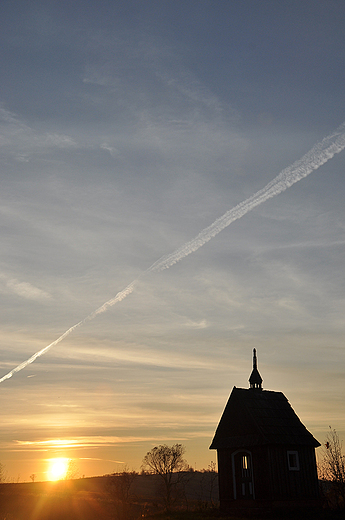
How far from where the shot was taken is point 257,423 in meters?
39.8

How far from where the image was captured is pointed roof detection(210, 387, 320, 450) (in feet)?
129

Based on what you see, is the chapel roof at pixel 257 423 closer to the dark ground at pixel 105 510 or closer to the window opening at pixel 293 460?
the window opening at pixel 293 460

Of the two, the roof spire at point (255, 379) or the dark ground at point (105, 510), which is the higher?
the roof spire at point (255, 379)

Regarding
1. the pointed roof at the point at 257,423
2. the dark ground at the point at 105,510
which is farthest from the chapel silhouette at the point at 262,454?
the dark ground at the point at 105,510

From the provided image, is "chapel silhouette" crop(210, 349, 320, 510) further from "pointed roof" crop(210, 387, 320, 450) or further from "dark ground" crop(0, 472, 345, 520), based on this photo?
"dark ground" crop(0, 472, 345, 520)

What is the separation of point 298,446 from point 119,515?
22.3m

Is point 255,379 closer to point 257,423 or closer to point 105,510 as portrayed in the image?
point 257,423

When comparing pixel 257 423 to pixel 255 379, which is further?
pixel 255 379

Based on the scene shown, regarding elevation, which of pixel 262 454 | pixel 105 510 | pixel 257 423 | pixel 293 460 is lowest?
pixel 105 510

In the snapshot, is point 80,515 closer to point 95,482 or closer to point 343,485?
point 343,485

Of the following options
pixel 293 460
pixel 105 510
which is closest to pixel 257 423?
pixel 293 460

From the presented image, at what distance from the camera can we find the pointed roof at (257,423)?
129 feet

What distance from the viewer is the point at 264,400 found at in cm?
4350

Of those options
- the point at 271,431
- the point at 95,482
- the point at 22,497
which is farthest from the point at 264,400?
the point at 95,482
